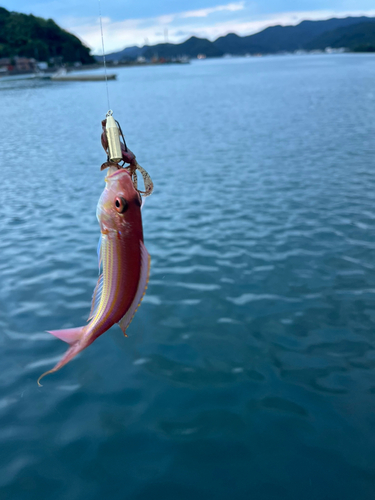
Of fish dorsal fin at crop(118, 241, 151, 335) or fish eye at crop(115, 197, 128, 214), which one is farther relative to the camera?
fish dorsal fin at crop(118, 241, 151, 335)

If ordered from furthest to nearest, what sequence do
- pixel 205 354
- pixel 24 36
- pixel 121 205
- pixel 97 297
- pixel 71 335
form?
pixel 24 36 → pixel 205 354 → pixel 97 297 → pixel 71 335 → pixel 121 205

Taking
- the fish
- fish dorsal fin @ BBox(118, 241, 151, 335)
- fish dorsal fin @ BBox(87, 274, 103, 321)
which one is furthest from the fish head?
fish dorsal fin @ BBox(87, 274, 103, 321)

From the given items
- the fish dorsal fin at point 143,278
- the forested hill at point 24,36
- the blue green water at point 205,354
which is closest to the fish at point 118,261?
the fish dorsal fin at point 143,278

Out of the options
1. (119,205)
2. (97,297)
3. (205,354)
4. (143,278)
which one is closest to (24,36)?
(205,354)

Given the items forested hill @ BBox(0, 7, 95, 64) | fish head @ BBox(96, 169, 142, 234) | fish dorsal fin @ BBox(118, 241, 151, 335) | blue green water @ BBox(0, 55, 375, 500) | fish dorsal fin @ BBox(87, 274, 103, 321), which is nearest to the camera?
fish head @ BBox(96, 169, 142, 234)

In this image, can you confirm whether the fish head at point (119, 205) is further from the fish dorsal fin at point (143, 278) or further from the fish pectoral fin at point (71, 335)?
the fish pectoral fin at point (71, 335)

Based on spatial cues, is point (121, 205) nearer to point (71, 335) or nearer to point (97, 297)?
point (97, 297)

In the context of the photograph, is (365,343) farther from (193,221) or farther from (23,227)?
(23,227)

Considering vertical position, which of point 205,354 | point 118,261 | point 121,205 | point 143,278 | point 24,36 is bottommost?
point 205,354

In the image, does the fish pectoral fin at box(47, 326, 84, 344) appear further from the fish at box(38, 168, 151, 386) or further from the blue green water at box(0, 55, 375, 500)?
the blue green water at box(0, 55, 375, 500)
